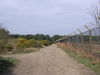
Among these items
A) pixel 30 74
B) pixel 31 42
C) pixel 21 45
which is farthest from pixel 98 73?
pixel 31 42

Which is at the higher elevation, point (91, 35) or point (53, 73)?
point (91, 35)

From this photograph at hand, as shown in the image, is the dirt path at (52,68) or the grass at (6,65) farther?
the grass at (6,65)

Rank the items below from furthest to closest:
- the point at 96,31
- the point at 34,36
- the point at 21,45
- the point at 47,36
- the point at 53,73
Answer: the point at 47,36, the point at 34,36, the point at 21,45, the point at 96,31, the point at 53,73

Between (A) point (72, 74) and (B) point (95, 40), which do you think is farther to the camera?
(B) point (95, 40)

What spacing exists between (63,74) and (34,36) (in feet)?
246

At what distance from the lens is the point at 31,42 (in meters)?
46.2

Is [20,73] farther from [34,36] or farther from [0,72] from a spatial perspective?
[34,36]

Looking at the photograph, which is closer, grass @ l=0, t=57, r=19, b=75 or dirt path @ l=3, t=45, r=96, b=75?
dirt path @ l=3, t=45, r=96, b=75

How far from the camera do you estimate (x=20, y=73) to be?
10695mm

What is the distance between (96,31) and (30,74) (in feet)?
16.9

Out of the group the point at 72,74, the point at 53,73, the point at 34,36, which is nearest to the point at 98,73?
the point at 72,74

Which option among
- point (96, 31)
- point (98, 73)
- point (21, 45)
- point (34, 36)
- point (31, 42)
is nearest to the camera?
point (98, 73)

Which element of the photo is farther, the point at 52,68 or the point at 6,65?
the point at 6,65

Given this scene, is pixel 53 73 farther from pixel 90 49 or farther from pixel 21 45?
pixel 21 45
